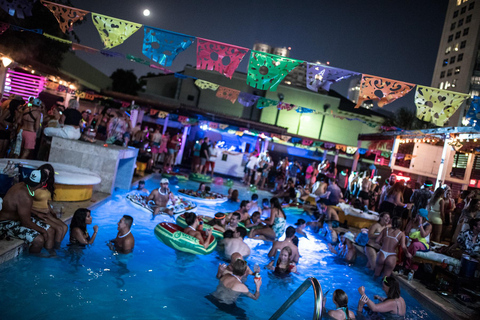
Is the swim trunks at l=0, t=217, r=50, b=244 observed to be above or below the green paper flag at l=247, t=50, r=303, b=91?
below

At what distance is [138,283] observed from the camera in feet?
19.7

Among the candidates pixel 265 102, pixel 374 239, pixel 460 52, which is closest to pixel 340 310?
pixel 374 239

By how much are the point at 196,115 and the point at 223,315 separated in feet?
54.9

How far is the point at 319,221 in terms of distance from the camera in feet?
40.9

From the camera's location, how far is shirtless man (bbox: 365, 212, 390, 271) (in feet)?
28.9

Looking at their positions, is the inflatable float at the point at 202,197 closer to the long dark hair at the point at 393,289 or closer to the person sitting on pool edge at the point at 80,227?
the person sitting on pool edge at the point at 80,227

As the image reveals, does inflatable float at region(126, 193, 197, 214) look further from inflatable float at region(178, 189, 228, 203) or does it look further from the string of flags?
the string of flags

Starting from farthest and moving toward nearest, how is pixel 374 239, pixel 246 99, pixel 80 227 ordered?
pixel 246 99 → pixel 374 239 → pixel 80 227

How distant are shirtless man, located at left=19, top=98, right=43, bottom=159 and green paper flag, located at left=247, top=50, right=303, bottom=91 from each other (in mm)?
5918

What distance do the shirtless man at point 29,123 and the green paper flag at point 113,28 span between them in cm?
312

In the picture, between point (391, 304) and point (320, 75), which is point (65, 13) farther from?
point (391, 304)

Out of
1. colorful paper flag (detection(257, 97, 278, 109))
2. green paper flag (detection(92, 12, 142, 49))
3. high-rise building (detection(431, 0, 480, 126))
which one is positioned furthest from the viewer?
high-rise building (detection(431, 0, 480, 126))

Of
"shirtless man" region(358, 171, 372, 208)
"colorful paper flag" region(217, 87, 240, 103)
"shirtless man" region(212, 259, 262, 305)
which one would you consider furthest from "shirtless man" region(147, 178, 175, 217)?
"shirtless man" region(358, 171, 372, 208)

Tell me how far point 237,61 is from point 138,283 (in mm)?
5610
